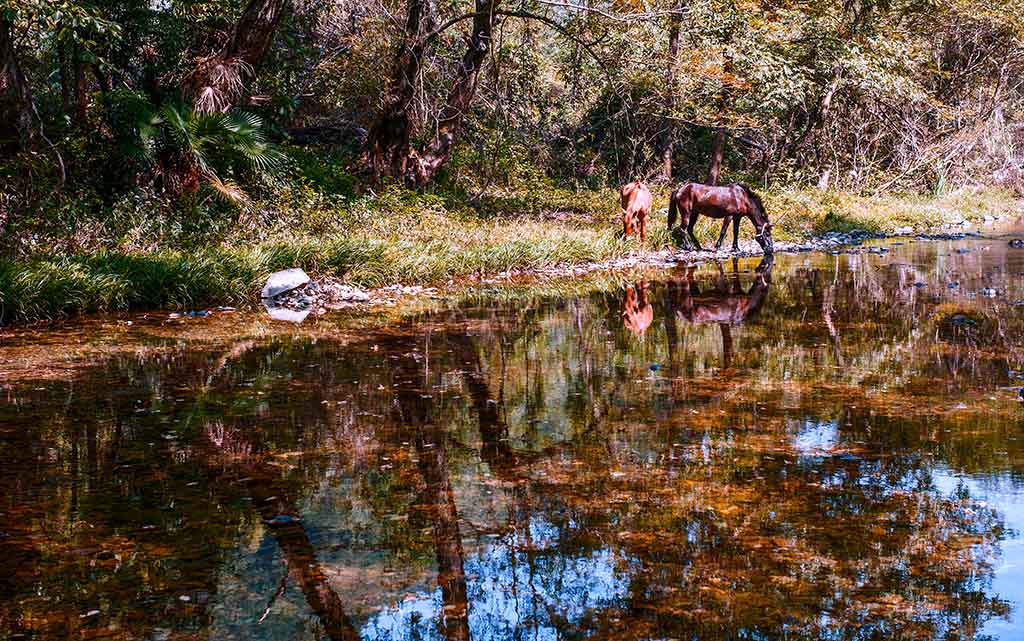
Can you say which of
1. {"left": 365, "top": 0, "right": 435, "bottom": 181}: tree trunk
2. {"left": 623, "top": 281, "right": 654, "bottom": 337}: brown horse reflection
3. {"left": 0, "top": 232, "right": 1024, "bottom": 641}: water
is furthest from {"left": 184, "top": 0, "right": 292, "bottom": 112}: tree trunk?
{"left": 623, "top": 281, "right": 654, "bottom": 337}: brown horse reflection

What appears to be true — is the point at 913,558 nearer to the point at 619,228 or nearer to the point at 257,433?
the point at 257,433

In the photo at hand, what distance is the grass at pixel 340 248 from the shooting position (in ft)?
39.5

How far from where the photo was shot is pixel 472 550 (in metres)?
4.53

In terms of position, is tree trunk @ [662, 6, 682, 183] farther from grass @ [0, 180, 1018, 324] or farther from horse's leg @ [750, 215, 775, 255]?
horse's leg @ [750, 215, 775, 255]

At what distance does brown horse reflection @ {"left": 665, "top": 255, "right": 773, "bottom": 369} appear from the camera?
11.0m

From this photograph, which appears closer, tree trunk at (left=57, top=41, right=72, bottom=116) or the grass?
the grass

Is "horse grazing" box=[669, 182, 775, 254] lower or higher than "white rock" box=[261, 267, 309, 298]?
higher

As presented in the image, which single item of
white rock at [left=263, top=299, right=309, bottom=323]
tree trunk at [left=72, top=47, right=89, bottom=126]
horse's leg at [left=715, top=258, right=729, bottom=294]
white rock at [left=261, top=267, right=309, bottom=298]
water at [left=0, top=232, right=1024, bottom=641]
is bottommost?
water at [left=0, top=232, right=1024, bottom=641]

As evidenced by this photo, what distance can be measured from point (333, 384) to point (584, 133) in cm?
2251

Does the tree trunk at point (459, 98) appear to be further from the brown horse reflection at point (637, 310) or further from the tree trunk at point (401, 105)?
the brown horse reflection at point (637, 310)

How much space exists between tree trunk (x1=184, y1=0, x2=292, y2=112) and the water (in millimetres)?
7718

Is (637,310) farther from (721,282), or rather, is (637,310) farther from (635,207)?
(635,207)

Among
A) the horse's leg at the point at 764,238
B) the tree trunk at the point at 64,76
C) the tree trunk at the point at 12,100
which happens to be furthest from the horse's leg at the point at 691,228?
the tree trunk at the point at 12,100

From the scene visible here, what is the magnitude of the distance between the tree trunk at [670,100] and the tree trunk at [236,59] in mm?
9055
